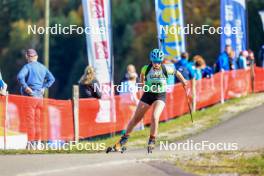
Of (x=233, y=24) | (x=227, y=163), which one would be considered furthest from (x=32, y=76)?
(x=233, y=24)

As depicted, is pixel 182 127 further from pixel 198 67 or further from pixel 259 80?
pixel 259 80

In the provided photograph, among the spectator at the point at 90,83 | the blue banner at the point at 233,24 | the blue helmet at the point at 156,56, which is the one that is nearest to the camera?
the blue helmet at the point at 156,56

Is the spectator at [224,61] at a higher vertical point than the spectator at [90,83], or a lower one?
higher

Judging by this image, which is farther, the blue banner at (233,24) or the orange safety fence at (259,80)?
the blue banner at (233,24)

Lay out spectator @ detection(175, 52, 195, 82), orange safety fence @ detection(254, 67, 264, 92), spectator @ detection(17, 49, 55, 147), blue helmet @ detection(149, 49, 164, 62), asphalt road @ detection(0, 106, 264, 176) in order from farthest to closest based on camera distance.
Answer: orange safety fence @ detection(254, 67, 264, 92) < spectator @ detection(175, 52, 195, 82) < spectator @ detection(17, 49, 55, 147) < blue helmet @ detection(149, 49, 164, 62) < asphalt road @ detection(0, 106, 264, 176)

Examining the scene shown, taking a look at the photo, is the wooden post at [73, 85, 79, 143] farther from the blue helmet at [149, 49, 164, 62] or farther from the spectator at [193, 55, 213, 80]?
the spectator at [193, 55, 213, 80]

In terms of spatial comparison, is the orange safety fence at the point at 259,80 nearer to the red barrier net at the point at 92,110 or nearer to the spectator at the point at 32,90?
the red barrier net at the point at 92,110

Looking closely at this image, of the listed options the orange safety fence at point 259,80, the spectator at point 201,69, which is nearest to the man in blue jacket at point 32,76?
the spectator at point 201,69

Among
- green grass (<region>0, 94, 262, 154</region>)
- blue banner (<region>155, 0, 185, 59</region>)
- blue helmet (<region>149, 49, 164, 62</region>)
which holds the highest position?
blue banner (<region>155, 0, 185, 59</region>)

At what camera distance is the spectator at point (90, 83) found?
18516mm

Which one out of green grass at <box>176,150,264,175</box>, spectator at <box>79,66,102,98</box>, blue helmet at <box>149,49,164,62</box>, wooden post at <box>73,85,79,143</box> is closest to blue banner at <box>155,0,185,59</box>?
spectator at <box>79,66,102,98</box>

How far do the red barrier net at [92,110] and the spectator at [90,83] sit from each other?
19cm

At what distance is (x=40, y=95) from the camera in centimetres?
1728

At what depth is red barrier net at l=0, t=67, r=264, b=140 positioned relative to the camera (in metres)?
17.0
